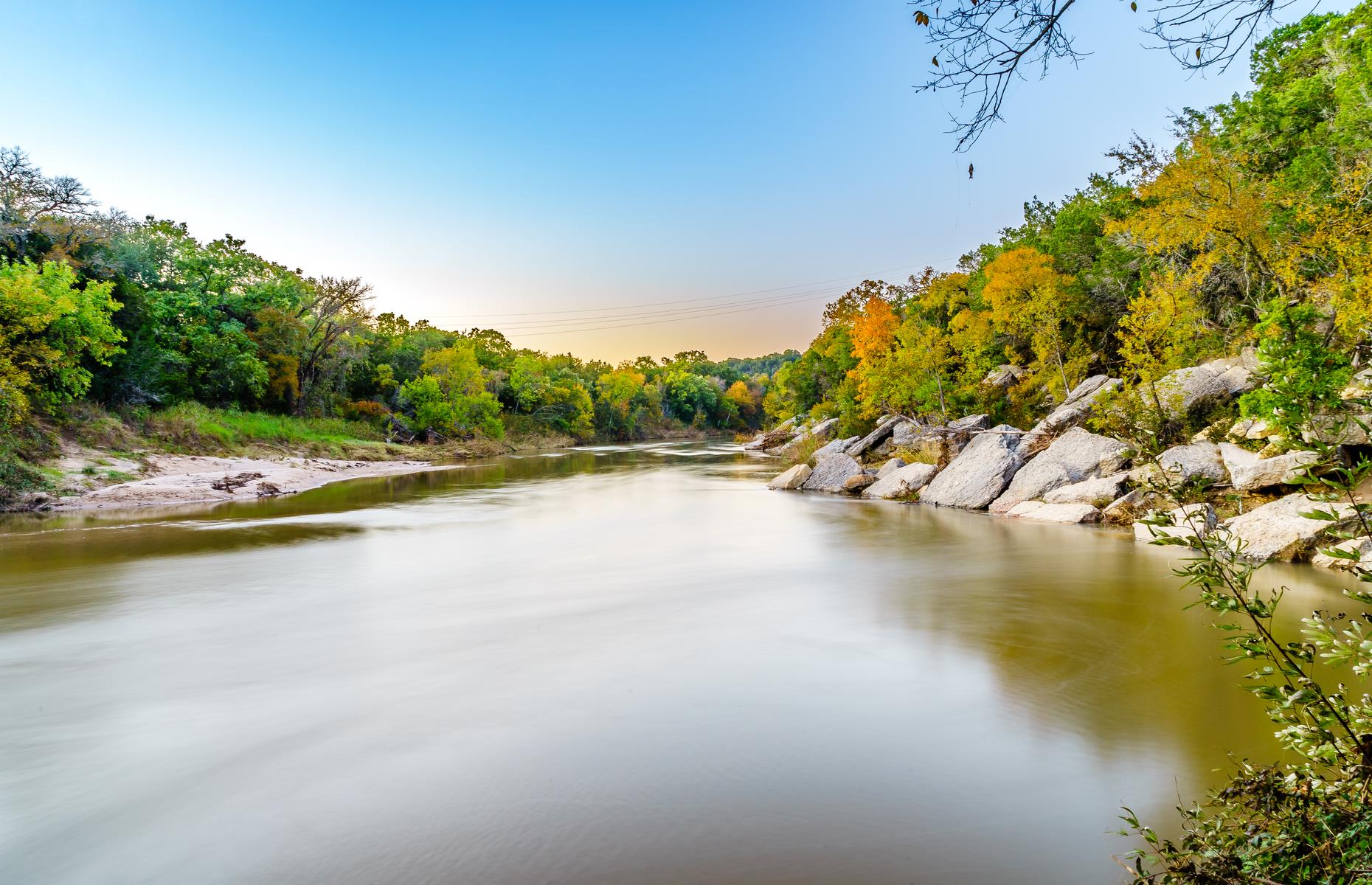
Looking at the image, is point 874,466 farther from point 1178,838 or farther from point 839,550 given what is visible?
point 1178,838

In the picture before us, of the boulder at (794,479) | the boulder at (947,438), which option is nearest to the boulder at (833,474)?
the boulder at (794,479)

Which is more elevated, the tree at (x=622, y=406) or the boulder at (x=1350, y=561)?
the tree at (x=622, y=406)

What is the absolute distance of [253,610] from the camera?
8914mm

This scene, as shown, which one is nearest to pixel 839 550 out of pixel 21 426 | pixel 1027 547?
pixel 1027 547

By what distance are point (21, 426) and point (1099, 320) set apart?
37799 millimetres

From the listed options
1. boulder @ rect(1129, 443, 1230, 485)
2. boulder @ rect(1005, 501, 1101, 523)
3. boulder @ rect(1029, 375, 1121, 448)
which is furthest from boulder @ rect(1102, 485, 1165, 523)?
boulder @ rect(1029, 375, 1121, 448)

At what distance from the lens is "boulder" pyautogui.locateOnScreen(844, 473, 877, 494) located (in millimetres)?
23156

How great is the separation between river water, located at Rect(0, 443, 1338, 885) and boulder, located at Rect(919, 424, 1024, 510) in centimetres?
644

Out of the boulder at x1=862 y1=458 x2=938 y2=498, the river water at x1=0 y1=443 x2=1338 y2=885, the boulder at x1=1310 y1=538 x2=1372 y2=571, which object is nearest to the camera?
the river water at x1=0 y1=443 x2=1338 y2=885

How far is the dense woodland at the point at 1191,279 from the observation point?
13.4 metres

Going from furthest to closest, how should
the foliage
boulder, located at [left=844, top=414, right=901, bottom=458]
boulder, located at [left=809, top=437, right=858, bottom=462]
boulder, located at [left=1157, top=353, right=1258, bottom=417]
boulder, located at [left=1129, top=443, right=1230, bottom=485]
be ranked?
1. boulder, located at [left=809, top=437, right=858, bottom=462]
2. boulder, located at [left=844, top=414, right=901, bottom=458]
3. boulder, located at [left=1157, top=353, right=1258, bottom=417]
4. boulder, located at [left=1129, top=443, right=1230, bottom=485]
5. the foliage

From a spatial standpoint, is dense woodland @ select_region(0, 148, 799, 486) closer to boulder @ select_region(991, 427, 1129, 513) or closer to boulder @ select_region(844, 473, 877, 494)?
boulder @ select_region(844, 473, 877, 494)

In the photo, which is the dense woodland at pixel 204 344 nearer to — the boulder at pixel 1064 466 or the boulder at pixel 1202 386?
the boulder at pixel 1064 466

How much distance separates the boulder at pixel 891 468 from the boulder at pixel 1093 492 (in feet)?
21.7
